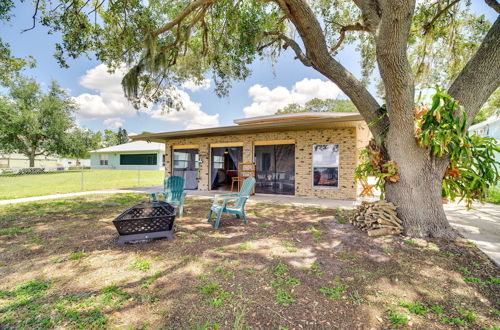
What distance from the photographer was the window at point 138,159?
81.3 ft

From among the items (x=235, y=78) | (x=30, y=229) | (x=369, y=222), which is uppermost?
(x=235, y=78)

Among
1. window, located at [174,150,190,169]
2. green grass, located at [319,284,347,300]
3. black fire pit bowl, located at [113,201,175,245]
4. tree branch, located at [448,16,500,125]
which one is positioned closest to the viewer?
green grass, located at [319,284,347,300]

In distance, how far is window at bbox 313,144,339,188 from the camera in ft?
27.1

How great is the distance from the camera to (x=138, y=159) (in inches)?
1014

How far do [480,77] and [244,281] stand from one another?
4620mm

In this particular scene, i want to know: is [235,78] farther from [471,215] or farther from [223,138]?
[471,215]

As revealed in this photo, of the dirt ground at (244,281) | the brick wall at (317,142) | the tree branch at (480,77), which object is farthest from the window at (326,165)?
the tree branch at (480,77)

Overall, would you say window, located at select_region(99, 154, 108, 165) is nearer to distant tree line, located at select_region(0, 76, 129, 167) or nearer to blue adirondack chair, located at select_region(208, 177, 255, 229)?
distant tree line, located at select_region(0, 76, 129, 167)

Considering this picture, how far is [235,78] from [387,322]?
24.1 feet

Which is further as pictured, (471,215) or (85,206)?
(85,206)

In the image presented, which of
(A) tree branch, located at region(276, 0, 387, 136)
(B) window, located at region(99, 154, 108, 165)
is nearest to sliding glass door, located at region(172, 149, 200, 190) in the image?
(A) tree branch, located at region(276, 0, 387, 136)

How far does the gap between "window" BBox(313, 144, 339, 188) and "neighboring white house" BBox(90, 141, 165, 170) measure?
747 inches

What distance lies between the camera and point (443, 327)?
5.77ft

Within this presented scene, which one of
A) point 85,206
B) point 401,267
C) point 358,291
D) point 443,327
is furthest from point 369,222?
point 85,206
